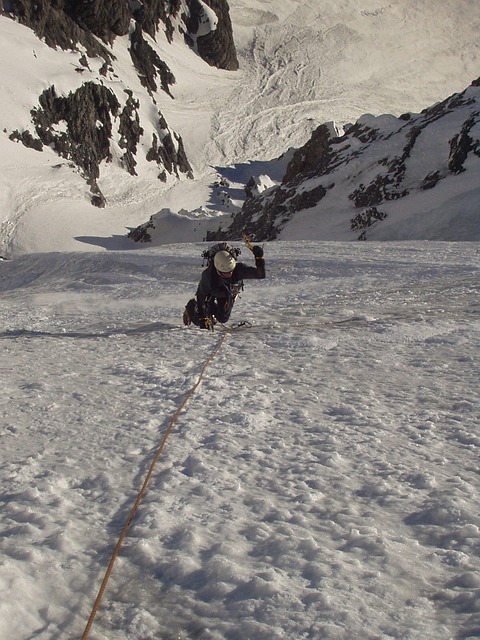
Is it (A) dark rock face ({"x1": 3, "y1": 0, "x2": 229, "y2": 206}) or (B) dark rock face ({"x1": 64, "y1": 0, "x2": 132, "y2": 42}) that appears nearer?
(A) dark rock face ({"x1": 3, "y1": 0, "x2": 229, "y2": 206})

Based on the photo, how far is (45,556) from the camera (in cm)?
255

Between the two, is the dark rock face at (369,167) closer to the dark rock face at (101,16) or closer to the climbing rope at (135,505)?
the climbing rope at (135,505)

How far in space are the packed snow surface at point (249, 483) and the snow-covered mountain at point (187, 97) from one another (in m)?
15.1

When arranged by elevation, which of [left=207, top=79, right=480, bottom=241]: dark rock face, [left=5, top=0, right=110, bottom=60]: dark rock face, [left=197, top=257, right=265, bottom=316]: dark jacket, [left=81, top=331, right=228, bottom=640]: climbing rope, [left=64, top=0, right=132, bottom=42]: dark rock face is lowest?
[left=81, top=331, right=228, bottom=640]: climbing rope

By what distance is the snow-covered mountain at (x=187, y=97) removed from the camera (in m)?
35.6

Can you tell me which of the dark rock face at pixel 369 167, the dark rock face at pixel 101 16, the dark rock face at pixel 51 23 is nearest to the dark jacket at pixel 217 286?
the dark rock face at pixel 369 167

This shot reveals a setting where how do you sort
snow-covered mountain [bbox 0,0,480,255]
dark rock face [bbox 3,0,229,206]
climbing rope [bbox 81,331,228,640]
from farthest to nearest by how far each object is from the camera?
dark rock face [bbox 3,0,229,206] < snow-covered mountain [bbox 0,0,480,255] < climbing rope [bbox 81,331,228,640]

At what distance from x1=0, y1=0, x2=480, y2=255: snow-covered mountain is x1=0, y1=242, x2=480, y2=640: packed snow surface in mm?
15117

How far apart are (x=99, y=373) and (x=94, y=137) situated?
41.5 metres

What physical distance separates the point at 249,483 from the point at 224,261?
14.0 feet

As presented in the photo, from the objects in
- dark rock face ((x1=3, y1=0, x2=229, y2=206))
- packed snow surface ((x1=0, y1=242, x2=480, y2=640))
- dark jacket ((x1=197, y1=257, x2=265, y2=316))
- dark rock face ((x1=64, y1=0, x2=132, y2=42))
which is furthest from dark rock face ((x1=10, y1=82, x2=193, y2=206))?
packed snow surface ((x1=0, y1=242, x2=480, y2=640))

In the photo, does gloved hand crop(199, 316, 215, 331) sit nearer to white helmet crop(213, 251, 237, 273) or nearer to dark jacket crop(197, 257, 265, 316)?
dark jacket crop(197, 257, 265, 316)

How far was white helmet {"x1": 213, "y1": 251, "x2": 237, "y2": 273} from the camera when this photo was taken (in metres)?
7.18

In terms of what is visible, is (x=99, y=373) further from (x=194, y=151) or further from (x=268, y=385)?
(x=194, y=151)
